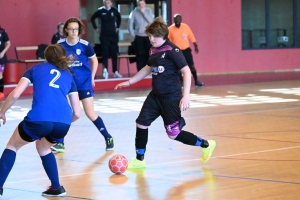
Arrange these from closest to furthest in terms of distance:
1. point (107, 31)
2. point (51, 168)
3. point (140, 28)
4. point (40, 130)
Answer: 1. point (40, 130)
2. point (51, 168)
3. point (140, 28)
4. point (107, 31)

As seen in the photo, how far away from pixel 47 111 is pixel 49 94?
163 mm

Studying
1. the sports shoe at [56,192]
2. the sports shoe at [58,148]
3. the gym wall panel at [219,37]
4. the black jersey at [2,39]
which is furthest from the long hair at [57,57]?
the gym wall panel at [219,37]

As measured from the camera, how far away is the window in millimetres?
26844

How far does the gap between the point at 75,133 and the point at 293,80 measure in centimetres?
1216

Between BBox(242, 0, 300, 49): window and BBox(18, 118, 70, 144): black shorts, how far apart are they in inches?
833

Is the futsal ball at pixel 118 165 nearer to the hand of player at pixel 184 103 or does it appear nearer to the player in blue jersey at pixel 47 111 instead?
the hand of player at pixel 184 103

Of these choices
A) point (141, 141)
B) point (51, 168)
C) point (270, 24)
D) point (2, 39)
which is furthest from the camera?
point (270, 24)

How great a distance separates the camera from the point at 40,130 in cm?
603

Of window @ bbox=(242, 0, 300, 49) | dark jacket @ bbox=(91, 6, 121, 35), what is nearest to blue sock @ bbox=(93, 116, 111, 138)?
dark jacket @ bbox=(91, 6, 121, 35)

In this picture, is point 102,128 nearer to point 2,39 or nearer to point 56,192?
point 56,192

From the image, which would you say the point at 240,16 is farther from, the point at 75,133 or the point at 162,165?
the point at 162,165

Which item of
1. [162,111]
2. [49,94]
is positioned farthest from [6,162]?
[162,111]

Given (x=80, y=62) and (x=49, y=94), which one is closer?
(x=49, y=94)

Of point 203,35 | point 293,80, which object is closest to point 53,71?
point 293,80
